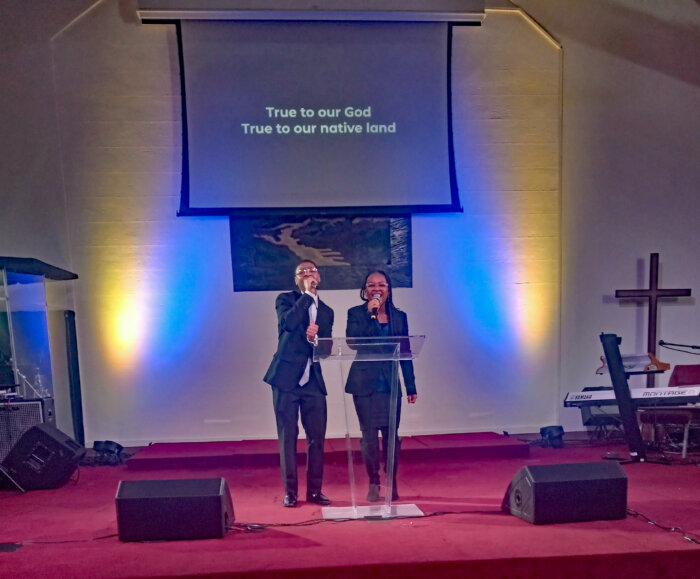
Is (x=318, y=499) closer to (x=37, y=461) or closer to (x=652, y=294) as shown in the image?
(x=37, y=461)

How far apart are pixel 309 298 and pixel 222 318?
8.01 ft

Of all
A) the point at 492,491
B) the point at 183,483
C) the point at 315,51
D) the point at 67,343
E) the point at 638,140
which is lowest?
the point at 492,491

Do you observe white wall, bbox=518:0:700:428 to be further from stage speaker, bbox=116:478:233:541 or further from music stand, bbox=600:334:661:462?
stage speaker, bbox=116:478:233:541

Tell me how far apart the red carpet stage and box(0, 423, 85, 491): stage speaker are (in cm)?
10

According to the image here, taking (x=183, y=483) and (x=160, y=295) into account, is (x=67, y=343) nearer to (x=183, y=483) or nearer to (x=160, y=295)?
(x=160, y=295)

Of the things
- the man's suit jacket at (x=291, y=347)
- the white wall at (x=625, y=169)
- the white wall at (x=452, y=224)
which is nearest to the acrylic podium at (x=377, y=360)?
the man's suit jacket at (x=291, y=347)

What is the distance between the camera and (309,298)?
3.26 m

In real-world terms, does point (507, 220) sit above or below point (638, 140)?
below

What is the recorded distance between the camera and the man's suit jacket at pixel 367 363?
3414 millimetres

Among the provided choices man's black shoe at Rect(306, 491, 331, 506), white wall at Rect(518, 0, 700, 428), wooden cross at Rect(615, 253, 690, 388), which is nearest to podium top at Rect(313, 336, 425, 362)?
man's black shoe at Rect(306, 491, 331, 506)

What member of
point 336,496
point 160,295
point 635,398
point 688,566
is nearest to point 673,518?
point 688,566

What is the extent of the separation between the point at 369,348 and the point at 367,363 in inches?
19.0

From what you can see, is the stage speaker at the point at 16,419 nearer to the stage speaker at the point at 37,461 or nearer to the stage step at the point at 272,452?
the stage speaker at the point at 37,461

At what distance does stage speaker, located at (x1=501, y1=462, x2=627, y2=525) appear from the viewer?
9.57 ft
